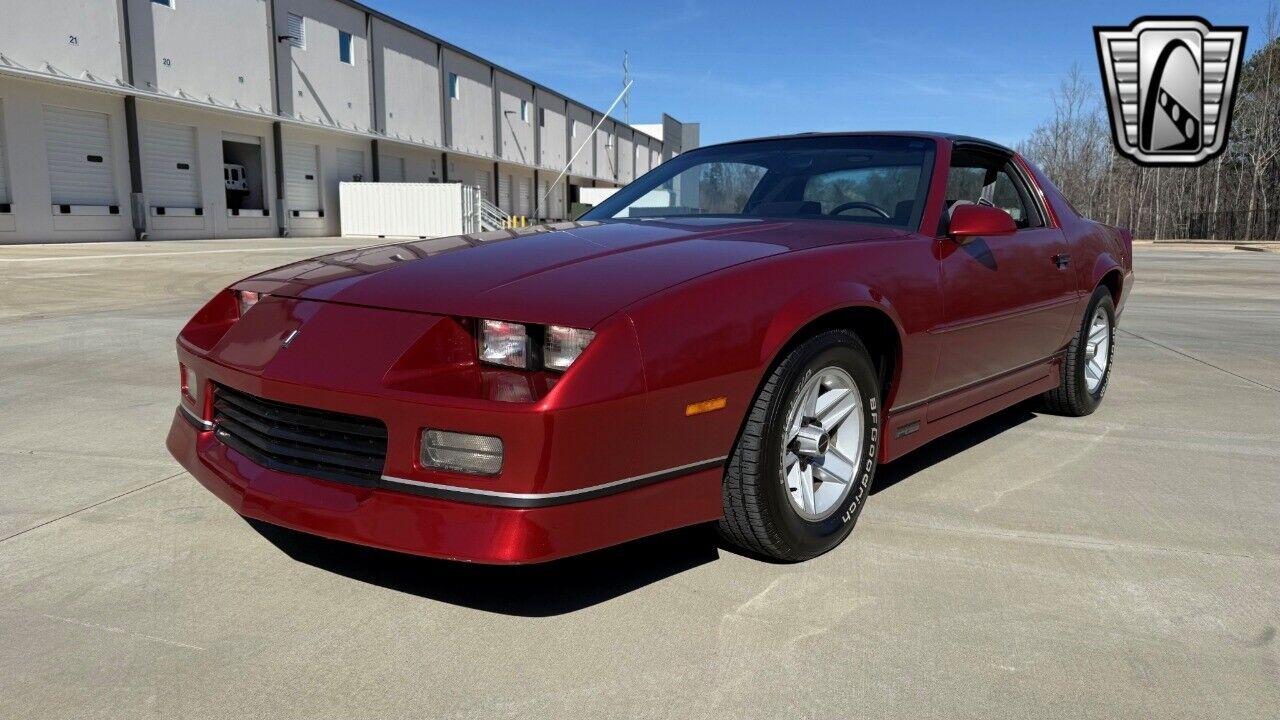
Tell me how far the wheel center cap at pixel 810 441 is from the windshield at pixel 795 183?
3.14 ft

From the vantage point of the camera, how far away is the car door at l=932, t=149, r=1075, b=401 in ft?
10.5

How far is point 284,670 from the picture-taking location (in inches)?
78.5

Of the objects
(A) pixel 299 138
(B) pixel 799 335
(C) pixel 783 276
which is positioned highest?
(A) pixel 299 138

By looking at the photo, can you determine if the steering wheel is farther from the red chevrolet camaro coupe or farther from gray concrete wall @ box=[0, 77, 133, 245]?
gray concrete wall @ box=[0, 77, 133, 245]

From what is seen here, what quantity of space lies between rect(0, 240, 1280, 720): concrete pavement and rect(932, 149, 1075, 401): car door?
0.47 m

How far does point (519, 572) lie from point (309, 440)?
2.31ft

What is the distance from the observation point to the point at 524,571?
256 cm

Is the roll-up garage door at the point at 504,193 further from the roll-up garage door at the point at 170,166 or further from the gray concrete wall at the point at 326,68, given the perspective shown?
the roll-up garage door at the point at 170,166

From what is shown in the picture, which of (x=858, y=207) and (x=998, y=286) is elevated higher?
(x=858, y=207)

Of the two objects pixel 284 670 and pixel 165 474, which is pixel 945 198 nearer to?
pixel 284 670

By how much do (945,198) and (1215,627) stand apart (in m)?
1.70

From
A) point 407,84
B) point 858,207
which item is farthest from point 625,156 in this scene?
point 858,207

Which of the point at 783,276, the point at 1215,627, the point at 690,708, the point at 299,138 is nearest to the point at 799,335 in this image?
the point at 783,276

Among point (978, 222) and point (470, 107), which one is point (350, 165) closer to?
point (470, 107)
